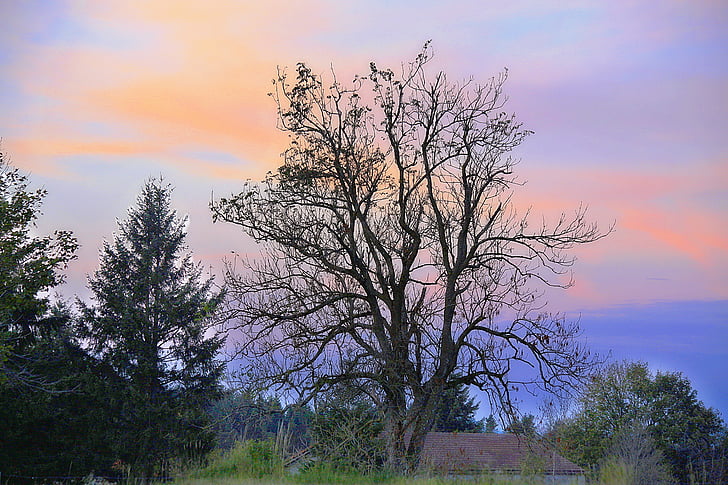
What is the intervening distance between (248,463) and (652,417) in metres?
36.9

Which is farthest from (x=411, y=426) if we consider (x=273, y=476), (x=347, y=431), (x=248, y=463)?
(x=273, y=476)

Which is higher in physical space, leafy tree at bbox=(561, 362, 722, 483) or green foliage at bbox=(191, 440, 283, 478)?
leafy tree at bbox=(561, 362, 722, 483)

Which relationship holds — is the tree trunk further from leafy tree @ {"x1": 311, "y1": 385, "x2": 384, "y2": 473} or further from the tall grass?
the tall grass

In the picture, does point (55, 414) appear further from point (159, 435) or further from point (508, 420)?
point (508, 420)

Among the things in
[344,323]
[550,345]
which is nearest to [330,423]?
[344,323]

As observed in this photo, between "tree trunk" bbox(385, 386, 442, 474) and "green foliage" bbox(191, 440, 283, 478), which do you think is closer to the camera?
"green foliage" bbox(191, 440, 283, 478)

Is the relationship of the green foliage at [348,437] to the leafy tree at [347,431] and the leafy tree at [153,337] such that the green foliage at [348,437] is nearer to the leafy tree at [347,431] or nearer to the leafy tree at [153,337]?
the leafy tree at [347,431]

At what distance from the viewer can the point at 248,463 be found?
1221cm

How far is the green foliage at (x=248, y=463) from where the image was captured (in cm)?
1125

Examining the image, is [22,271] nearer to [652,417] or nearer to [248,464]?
[248,464]

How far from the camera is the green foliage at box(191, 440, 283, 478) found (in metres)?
11.3

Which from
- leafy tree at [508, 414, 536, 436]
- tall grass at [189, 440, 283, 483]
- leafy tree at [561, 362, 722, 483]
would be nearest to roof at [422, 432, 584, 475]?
leafy tree at [508, 414, 536, 436]

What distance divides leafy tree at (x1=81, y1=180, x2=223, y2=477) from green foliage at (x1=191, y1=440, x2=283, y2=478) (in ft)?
43.8

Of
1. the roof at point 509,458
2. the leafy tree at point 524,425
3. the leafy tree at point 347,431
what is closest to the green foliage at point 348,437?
the leafy tree at point 347,431
